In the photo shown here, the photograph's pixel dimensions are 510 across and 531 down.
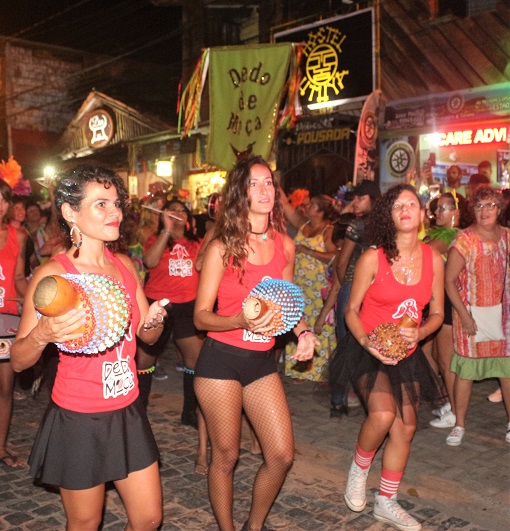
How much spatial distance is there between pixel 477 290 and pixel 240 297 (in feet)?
9.56

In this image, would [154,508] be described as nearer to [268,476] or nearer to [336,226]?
[268,476]

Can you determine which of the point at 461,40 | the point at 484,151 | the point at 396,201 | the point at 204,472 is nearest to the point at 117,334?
the point at 396,201

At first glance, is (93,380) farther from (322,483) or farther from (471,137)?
(471,137)

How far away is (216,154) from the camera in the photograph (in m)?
8.46

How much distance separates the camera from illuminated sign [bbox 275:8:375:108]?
1300 centimetres

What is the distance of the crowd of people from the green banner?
186 cm

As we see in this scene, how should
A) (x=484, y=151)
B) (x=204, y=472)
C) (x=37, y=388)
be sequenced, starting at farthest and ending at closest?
(x=484, y=151) < (x=37, y=388) < (x=204, y=472)

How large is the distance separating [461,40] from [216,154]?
6456 mm

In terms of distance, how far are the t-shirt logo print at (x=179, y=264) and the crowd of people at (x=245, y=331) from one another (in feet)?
0.05

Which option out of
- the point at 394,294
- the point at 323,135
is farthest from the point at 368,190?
the point at 323,135

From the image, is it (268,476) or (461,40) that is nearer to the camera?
(268,476)

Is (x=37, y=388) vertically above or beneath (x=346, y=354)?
beneath

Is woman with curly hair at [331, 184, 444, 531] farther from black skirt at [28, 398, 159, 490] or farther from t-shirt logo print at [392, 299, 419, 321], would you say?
black skirt at [28, 398, 159, 490]

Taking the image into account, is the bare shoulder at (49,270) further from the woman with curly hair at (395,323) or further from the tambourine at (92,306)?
the woman with curly hair at (395,323)
